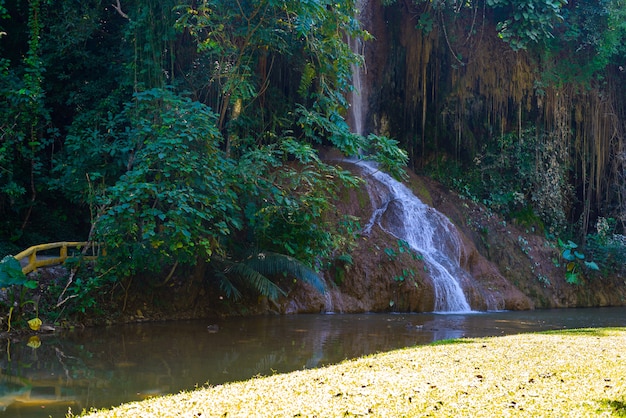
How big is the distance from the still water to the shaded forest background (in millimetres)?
1104

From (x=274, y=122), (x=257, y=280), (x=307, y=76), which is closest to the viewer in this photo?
(x=257, y=280)

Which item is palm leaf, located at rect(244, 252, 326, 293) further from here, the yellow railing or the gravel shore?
the gravel shore

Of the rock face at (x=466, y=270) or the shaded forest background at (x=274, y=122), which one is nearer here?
the shaded forest background at (x=274, y=122)

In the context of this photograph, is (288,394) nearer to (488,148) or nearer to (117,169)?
(117,169)

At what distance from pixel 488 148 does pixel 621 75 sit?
4813mm

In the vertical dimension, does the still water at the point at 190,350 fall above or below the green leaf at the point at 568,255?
below

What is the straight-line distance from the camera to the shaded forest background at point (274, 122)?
35.0 feet

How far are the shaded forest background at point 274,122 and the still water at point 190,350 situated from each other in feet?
3.62

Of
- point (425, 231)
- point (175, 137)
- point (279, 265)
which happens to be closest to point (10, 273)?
point (175, 137)

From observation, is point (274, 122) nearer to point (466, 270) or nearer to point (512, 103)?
point (466, 270)

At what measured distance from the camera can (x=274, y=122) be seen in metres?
14.5

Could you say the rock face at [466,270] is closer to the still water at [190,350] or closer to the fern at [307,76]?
the still water at [190,350]

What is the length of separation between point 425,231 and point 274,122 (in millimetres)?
4346

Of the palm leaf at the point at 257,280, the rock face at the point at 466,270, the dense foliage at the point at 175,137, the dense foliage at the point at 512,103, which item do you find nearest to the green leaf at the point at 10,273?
the dense foliage at the point at 175,137
